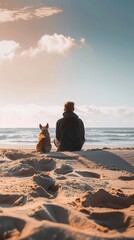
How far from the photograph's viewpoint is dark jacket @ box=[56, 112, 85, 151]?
824 cm

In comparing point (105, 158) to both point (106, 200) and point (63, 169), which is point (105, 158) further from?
point (106, 200)

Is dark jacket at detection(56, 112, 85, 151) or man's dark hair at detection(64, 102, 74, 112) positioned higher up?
man's dark hair at detection(64, 102, 74, 112)

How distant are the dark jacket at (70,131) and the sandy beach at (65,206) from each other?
280 cm

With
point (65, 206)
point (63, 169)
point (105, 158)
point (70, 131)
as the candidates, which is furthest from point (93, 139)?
point (65, 206)

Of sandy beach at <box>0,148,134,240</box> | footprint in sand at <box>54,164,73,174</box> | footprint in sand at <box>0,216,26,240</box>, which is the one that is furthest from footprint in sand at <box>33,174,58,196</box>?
footprint in sand at <box>0,216,26,240</box>

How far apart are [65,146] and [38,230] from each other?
6193 millimetres

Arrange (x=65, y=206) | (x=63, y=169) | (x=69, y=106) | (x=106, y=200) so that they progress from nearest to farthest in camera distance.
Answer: (x=65, y=206), (x=106, y=200), (x=63, y=169), (x=69, y=106)

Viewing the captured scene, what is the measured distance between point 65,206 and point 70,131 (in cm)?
550

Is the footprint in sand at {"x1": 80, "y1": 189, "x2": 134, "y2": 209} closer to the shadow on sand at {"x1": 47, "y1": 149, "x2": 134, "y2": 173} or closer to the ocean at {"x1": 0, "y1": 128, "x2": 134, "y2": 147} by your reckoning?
the shadow on sand at {"x1": 47, "y1": 149, "x2": 134, "y2": 173}

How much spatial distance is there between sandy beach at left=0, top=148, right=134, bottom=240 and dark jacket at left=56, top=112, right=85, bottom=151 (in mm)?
2804

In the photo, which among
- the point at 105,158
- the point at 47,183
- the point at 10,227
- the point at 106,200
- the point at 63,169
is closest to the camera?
the point at 10,227

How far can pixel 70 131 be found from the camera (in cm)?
826

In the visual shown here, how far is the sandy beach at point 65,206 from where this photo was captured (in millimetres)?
2119

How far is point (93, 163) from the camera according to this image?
20.1 feet
